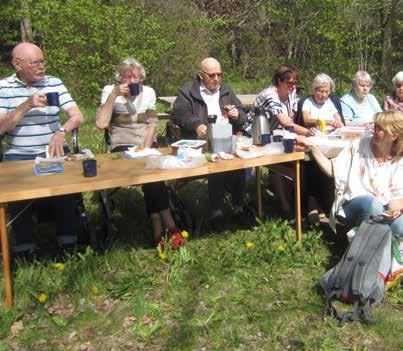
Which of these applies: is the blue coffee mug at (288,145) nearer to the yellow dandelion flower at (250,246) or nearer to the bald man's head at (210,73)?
the yellow dandelion flower at (250,246)

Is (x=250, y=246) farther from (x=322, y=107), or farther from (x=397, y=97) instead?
(x=397, y=97)

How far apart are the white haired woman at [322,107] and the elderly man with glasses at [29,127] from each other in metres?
1.93

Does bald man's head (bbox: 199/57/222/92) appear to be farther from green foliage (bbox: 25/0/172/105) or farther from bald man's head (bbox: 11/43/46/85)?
green foliage (bbox: 25/0/172/105)

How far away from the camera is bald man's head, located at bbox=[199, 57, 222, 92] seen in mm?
3750

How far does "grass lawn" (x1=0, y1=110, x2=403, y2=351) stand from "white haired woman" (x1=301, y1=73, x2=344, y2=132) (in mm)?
1032

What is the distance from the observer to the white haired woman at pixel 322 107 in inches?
164

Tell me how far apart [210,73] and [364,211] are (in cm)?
159

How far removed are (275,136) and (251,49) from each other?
11.8m

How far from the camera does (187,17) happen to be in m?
11.6

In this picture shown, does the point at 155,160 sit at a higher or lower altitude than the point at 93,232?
higher

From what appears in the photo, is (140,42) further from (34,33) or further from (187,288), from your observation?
(187,288)

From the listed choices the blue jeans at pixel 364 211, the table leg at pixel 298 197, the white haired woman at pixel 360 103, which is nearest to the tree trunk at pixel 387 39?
the white haired woman at pixel 360 103

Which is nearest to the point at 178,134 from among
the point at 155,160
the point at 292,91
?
the point at 292,91

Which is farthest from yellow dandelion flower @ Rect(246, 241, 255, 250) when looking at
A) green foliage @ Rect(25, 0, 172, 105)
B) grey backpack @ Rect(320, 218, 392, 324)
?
green foliage @ Rect(25, 0, 172, 105)
